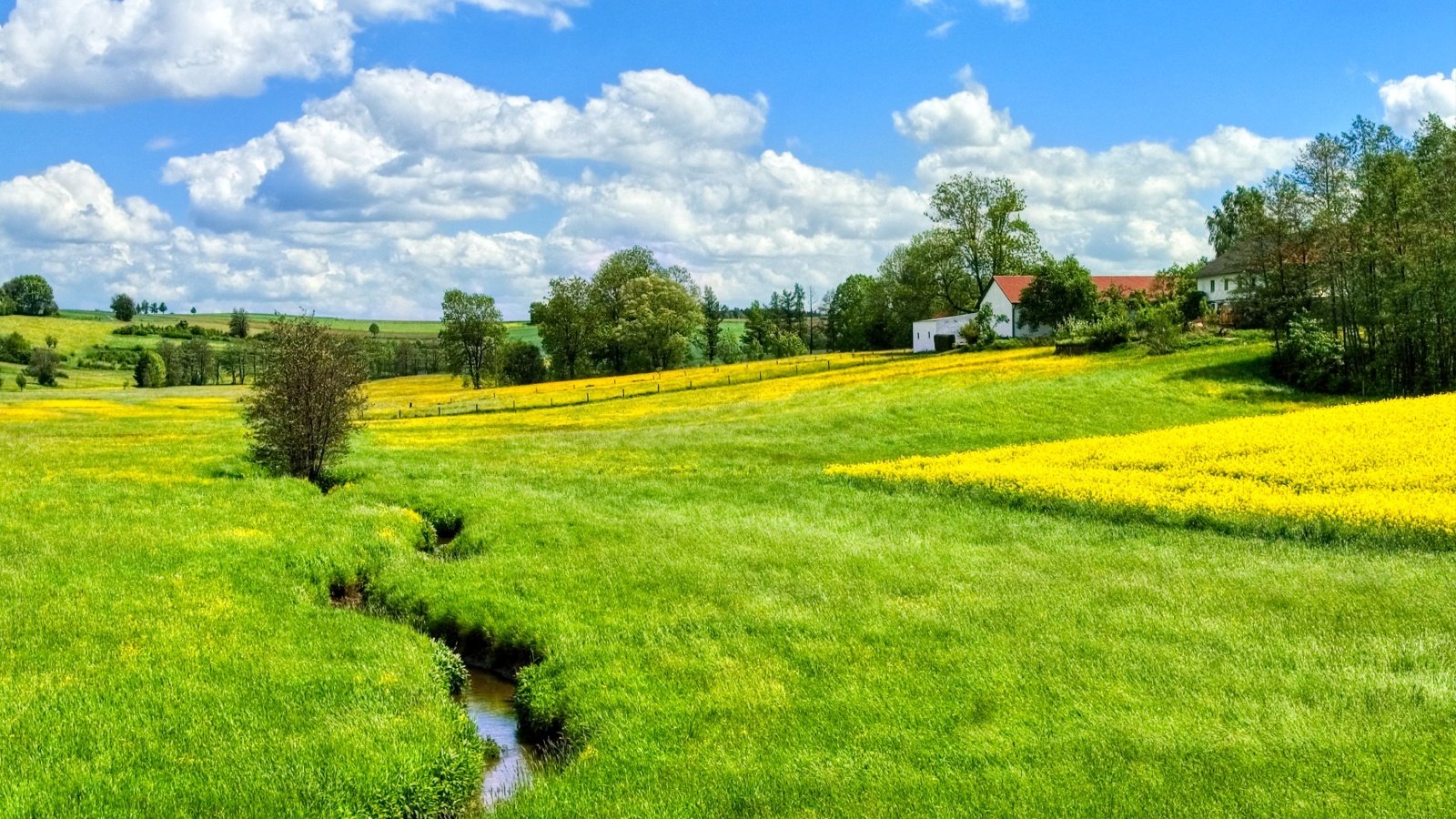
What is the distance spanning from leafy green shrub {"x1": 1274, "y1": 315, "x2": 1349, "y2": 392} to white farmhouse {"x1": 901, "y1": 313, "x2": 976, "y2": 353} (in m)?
36.7

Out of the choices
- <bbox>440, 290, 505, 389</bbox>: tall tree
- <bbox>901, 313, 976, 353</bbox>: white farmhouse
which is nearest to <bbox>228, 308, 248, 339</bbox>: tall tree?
<bbox>440, 290, 505, 389</bbox>: tall tree

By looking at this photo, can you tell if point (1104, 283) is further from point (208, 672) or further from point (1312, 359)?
point (208, 672)

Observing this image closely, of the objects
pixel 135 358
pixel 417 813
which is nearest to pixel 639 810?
pixel 417 813

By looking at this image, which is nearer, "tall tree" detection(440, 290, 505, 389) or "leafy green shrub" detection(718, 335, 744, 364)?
"tall tree" detection(440, 290, 505, 389)

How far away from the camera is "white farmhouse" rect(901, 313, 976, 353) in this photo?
3374 inches

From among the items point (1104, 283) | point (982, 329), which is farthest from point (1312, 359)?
point (1104, 283)

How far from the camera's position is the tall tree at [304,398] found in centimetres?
2612

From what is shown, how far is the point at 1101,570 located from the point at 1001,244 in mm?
88020

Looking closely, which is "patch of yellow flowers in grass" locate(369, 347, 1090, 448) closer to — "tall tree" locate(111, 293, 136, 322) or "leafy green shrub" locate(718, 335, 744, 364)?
"leafy green shrub" locate(718, 335, 744, 364)

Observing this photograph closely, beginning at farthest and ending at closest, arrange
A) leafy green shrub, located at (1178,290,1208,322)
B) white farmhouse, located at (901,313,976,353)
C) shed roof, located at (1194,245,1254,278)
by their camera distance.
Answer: white farmhouse, located at (901,313,976,353) → leafy green shrub, located at (1178,290,1208,322) → shed roof, located at (1194,245,1254,278)

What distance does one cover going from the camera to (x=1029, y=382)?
47.6 meters

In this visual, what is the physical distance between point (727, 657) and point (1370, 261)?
4586cm

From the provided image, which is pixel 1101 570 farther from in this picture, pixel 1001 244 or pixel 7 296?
pixel 7 296

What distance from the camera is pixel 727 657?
37.4 ft
